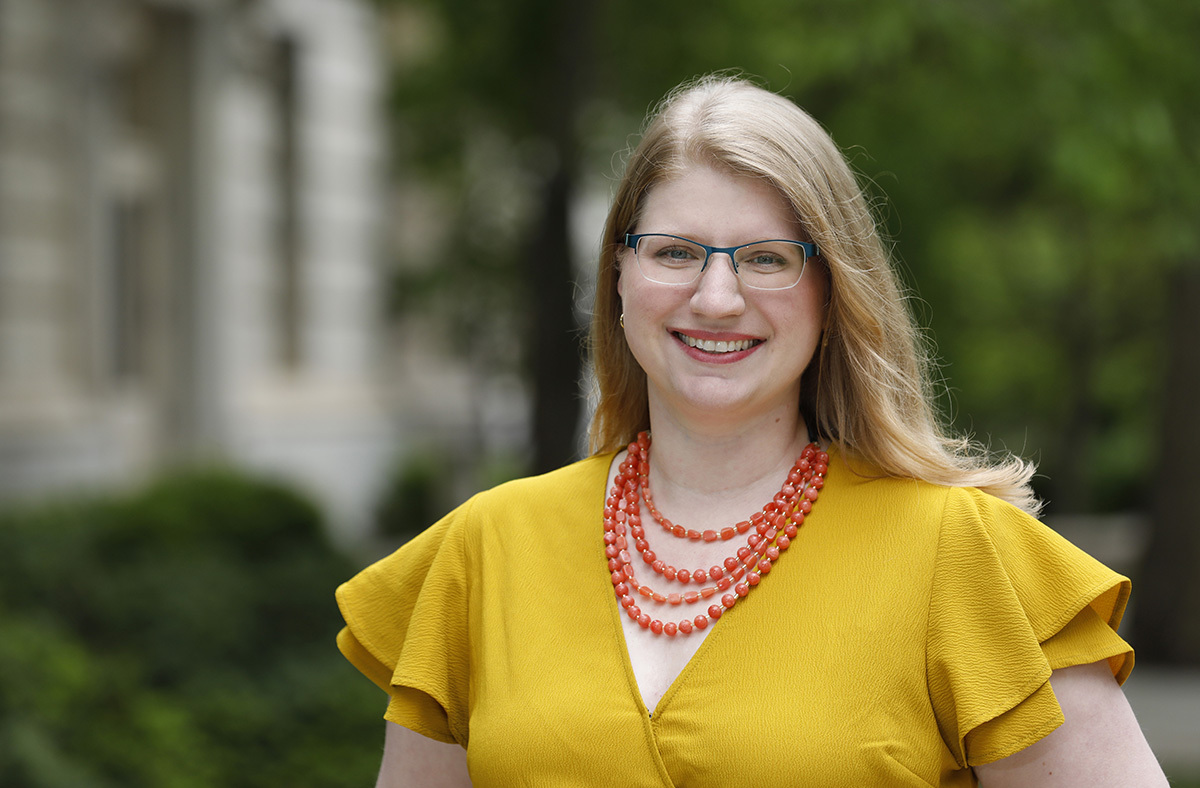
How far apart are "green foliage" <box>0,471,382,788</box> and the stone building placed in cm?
134

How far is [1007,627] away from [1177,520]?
8212 mm

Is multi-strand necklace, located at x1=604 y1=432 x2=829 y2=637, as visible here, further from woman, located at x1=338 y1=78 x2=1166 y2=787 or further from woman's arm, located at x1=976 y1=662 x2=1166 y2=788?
woman's arm, located at x1=976 y1=662 x2=1166 y2=788

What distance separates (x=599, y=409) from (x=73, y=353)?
8506mm

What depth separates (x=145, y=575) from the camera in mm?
7488

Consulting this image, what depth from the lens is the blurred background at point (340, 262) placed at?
6516mm

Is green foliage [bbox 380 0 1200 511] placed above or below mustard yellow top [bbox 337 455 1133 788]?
above

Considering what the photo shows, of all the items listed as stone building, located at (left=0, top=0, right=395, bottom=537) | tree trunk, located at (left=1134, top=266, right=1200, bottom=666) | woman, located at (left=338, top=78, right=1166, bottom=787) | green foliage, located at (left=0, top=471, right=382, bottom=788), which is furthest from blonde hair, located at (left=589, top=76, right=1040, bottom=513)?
tree trunk, located at (left=1134, top=266, right=1200, bottom=666)

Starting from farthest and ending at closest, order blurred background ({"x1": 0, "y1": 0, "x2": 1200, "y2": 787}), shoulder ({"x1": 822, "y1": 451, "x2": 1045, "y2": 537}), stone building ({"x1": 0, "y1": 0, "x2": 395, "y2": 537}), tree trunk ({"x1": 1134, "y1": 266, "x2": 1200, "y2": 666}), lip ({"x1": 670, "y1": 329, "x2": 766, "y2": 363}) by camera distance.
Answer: stone building ({"x1": 0, "y1": 0, "x2": 395, "y2": 537}) → tree trunk ({"x1": 1134, "y1": 266, "x2": 1200, "y2": 666}) → blurred background ({"x1": 0, "y1": 0, "x2": 1200, "y2": 787}) → lip ({"x1": 670, "y1": 329, "x2": 766, "y2": 363}) → shoulder ({"x1": 822, "y1": 451, "x2": 1045, "y2": 537})

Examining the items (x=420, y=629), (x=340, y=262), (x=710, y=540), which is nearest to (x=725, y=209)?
(x=710, y=540)

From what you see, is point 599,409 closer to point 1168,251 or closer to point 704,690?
point 704,690

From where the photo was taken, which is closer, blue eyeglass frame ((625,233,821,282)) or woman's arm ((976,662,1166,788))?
woman's arm ((976,662,1166,788))

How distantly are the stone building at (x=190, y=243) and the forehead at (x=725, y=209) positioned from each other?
25.0 feet

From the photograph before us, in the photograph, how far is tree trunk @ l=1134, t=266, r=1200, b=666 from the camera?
9336 mm

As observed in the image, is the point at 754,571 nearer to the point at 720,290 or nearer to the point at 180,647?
the point at 720,290
